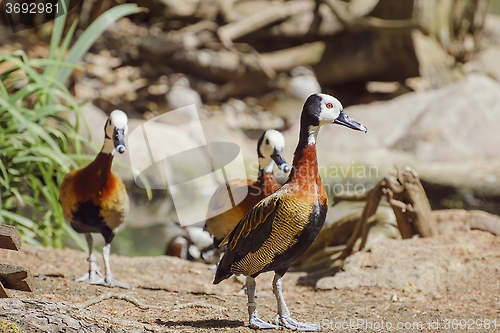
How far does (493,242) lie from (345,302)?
56.8 inches

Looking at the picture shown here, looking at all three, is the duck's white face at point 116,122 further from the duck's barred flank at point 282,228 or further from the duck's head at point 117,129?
the duck's barred flank at point 282,228

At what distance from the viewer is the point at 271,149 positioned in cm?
412

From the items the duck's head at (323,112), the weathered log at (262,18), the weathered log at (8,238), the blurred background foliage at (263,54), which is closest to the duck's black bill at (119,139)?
the weathered log at (8,238)

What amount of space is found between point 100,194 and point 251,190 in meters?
1.00

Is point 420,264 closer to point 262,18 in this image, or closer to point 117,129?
point 117,129

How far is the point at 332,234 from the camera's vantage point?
552 centimetres

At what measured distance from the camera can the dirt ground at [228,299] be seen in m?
2.99

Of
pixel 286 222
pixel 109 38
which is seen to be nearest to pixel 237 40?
pixel 109 38

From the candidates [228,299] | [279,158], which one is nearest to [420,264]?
[279,158]

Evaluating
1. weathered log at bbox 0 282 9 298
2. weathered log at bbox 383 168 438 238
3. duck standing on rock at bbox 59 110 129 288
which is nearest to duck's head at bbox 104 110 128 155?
duck standing on rock at bbox 59 110 129 288

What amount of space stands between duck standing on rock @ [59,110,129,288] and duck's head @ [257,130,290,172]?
961 mm

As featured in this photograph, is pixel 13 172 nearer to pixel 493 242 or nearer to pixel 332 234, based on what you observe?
pixel 332 234

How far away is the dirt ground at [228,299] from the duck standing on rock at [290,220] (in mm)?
301

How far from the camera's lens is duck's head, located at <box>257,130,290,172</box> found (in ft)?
13.4
